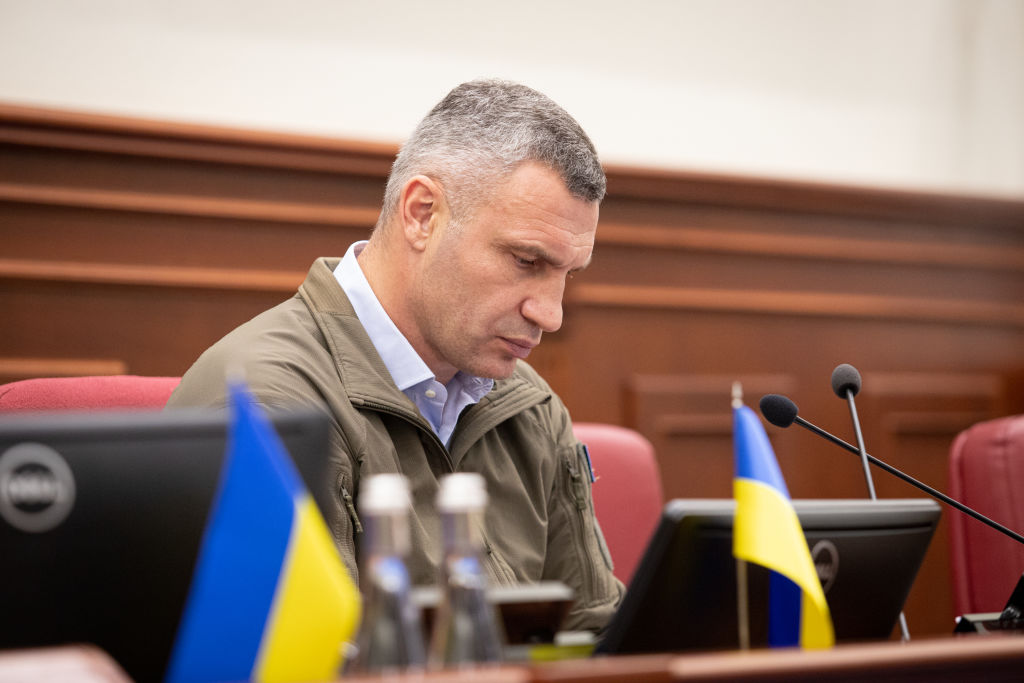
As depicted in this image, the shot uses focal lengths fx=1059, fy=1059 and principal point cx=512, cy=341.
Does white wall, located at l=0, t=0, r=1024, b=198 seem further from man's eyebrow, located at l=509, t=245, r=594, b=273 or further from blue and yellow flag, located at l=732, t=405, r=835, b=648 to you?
blue and yellow flag, located at l=732, t=405, r=835, b=648

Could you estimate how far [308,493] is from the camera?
763 millimetres

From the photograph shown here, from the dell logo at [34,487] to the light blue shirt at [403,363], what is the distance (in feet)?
2.85

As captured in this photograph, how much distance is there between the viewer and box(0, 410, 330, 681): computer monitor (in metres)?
0.68

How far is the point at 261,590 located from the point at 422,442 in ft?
2.70

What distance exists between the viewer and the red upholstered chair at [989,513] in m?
1.82

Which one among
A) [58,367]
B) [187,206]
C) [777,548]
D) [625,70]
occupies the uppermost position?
[625,70]

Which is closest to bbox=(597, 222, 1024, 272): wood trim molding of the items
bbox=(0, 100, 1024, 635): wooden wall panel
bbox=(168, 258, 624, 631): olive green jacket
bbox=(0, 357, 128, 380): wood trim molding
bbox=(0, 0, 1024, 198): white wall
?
bbox=(0, 100, 1024, 635): wooden wall panel

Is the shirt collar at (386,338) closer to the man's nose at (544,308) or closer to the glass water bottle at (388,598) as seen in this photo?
the man's nose at (544,308)

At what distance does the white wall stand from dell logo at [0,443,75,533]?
5.75 feet

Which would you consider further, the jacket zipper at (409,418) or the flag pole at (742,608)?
the jacket zipper at (409,418)

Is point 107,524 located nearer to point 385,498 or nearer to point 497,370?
point 385,498

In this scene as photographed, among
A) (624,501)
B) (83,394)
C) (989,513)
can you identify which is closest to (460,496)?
(83,394)

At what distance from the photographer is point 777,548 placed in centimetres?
87

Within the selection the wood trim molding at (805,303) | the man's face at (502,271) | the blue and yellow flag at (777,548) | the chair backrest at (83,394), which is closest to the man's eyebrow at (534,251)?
the man's face at (502,271)
